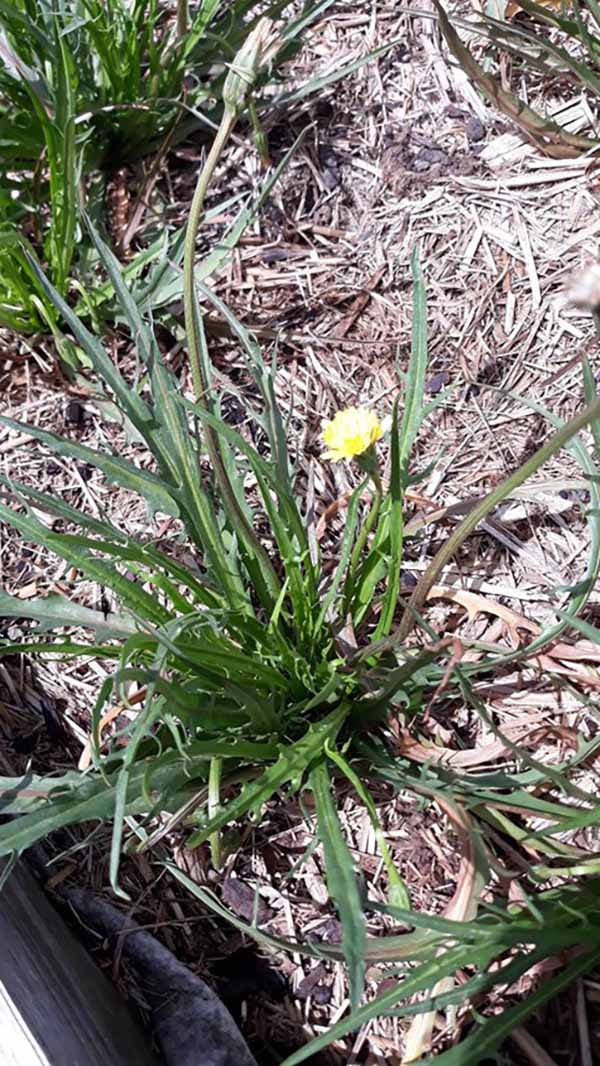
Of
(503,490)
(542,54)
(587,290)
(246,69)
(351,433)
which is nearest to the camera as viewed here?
(587,290)

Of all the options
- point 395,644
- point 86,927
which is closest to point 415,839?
point 395,644

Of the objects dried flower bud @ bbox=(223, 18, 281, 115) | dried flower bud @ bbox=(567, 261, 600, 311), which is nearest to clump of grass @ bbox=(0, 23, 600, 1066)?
dried flower bud @ bbox=(223, 18, 281, 115)

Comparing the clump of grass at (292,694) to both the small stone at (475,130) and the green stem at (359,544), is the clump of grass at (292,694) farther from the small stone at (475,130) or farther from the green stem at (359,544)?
the small stone at (475,130)

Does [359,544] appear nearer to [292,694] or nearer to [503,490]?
[292,694]

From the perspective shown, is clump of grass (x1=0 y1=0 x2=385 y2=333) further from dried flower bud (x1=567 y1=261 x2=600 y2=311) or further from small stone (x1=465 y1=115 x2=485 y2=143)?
dried flower bud (x1=567 y1=261 x2=600 y2=311)

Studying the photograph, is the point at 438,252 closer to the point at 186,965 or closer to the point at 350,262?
the point at 350,262

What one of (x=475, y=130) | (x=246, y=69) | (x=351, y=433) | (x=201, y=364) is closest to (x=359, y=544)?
(x=351, y=433)
